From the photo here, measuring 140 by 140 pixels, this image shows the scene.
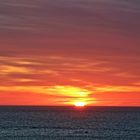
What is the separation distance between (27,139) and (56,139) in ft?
22.8

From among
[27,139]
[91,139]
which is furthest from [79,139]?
[27,139]

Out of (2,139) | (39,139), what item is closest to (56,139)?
(39,139)

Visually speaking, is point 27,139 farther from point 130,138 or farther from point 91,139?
point 130,138

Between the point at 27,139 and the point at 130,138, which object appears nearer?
the point at 27,139

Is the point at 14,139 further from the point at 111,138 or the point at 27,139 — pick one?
the point at 111,138

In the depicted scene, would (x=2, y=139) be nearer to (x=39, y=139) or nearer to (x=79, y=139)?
(x=39, y=139)

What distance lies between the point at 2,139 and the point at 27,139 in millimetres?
5212

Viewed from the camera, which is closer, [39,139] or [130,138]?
[39,139]

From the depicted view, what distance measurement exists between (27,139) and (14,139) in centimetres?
271

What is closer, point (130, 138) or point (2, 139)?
point (2, 139)

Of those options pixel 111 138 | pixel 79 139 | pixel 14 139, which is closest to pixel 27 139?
pixel 14 139

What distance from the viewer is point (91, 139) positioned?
344ft

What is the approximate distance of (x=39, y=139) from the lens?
101 m

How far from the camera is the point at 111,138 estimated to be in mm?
108125
